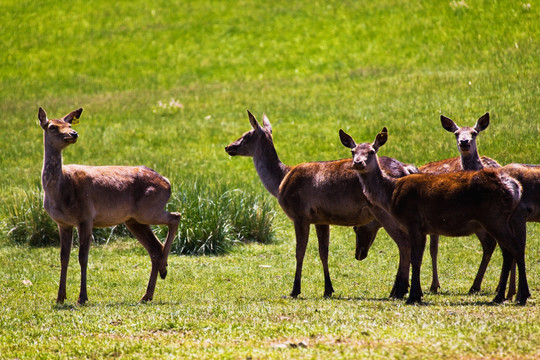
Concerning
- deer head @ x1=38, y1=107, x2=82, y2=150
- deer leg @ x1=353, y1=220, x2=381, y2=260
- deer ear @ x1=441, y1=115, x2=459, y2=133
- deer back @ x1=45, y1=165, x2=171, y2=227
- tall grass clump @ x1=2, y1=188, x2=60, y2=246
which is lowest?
tall grass clump @ x1=2, y1=188, x2=60, y2=246

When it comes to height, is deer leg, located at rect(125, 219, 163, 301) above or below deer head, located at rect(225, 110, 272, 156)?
below

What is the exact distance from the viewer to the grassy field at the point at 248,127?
8.40 m

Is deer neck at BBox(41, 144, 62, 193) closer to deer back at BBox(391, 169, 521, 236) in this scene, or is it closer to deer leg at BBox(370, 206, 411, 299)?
deer leg at BBox(370, 206, 411, 299)

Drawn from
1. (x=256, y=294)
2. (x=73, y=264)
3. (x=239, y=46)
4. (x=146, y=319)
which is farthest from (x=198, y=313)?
(x=239, y=46)

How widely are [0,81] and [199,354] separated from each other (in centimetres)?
3439

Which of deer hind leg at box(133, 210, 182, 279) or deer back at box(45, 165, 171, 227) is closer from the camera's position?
deer back at box(45, 165, 171, 227)

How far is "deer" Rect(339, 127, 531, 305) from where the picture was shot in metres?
9.88

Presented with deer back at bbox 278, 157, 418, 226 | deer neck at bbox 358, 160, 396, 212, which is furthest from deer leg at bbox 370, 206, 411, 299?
deer neck at bbox 358, 160, 396, 212

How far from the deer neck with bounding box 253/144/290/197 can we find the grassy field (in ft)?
5.51

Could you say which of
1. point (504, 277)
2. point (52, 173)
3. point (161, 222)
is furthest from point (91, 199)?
point (504, 277)

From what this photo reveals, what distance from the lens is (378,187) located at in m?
11.2

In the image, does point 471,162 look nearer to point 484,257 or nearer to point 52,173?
point 484,257

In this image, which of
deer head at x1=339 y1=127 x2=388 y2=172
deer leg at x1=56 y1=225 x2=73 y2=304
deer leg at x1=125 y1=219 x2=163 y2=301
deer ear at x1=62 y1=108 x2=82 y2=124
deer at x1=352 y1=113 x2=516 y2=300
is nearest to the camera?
deer head at x1=339 y1=127 x2=388 y2=172

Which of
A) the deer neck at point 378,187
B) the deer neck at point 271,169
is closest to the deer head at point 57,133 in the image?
the deer neck at point 271,169
